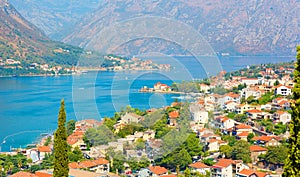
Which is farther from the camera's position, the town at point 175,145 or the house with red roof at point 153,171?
the town at point 175,145

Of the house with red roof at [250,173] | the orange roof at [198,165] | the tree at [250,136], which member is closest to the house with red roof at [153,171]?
the orange roof at [198,165]

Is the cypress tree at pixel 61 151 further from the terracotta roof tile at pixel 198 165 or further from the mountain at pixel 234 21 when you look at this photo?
the mountain at pixel 234 21

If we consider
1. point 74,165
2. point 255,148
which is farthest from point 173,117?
point 74,165

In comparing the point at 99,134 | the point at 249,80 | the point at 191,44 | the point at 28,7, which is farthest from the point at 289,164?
the point at 28,7

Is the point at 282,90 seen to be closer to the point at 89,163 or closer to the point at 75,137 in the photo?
the point at 75,137

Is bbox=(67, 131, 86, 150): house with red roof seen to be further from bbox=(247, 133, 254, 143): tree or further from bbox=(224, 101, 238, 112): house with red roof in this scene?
bbox=(224, 101, 238, 112): house with red roof

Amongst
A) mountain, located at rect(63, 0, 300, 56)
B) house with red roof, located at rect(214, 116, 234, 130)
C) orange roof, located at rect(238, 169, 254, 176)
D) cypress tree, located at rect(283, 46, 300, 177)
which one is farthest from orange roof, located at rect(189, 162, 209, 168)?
mountain, located at rect(63, 0, 300, 56)
